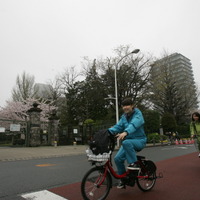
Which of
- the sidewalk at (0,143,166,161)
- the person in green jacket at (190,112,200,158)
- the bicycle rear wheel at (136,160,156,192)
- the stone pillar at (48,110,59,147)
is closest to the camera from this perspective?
the bicycle rear wheel at (136,160,156,192)

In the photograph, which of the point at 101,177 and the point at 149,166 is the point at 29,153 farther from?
the point at 101,177

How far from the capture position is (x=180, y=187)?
4074 mm

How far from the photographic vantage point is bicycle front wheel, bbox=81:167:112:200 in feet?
9.46

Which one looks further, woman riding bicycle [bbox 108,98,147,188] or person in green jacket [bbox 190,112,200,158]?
person in green jacket [bbox 190,112,200,158]

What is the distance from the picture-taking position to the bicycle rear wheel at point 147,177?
3.65m

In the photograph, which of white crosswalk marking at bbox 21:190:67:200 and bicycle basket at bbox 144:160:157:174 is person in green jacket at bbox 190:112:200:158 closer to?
bicycle basket at bbox 144:160:157:174

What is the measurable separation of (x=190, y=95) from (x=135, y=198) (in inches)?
1565

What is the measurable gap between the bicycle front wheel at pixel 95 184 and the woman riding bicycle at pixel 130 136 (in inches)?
17.3

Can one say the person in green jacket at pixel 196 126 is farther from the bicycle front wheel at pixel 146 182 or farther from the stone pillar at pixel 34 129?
the stone pillar at pixel 34 129

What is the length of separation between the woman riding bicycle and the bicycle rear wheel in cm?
37

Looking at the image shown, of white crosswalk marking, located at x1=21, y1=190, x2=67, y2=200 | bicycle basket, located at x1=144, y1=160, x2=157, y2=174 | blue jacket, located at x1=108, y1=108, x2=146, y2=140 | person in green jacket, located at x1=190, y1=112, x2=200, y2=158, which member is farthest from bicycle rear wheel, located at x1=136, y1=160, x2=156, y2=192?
person in green jacket, located at x1=190, y1=112, x2=200, y2=158

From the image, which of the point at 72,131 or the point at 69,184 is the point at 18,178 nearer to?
the point at 69,184

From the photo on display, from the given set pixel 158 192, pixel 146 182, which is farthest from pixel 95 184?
pixel 158 192

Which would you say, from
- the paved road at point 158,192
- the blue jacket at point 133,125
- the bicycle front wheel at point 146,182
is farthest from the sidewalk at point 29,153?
the blue jacket at point 133,125
